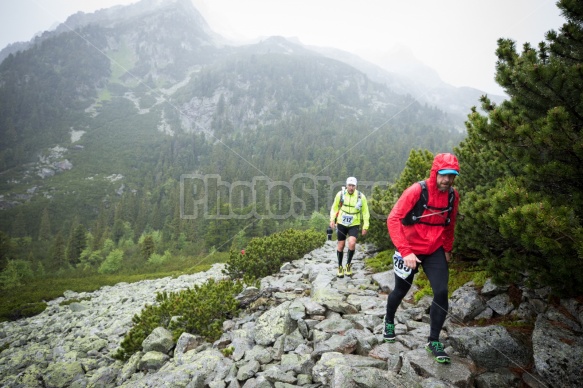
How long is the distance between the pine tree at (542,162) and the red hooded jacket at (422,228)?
469 millimetres

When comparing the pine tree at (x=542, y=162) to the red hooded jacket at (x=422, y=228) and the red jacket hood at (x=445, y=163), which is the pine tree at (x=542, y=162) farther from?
the red jacket hood at (x=445, y=163)

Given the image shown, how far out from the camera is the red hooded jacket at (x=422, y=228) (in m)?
3.71

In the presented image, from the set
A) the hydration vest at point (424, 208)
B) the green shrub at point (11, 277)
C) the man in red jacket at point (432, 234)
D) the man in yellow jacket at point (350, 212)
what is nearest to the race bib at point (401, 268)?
the man in red jacket at point (432, 234)

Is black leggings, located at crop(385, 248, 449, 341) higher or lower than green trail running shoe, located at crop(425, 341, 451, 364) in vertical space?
higher

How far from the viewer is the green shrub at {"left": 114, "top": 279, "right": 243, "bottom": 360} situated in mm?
7164

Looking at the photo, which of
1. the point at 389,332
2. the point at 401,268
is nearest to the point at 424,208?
the point at 401,268

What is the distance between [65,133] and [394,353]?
703 feet

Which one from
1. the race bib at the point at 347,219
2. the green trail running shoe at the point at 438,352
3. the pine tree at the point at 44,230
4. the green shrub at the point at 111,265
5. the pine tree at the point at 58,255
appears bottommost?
the pine tree at the point at 44,230

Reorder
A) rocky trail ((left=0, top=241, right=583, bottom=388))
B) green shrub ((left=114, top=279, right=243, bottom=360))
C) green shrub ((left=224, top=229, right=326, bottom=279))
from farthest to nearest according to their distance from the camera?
green shrub ((left=224, top=229, right=326, bottom=279)) < green shrub ((left=114, top=279, right=243, bottom=360)) < rocky trail ((left=0, top=241, right=583, bottom=388))

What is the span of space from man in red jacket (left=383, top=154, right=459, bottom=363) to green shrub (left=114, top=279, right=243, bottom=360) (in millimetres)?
4977

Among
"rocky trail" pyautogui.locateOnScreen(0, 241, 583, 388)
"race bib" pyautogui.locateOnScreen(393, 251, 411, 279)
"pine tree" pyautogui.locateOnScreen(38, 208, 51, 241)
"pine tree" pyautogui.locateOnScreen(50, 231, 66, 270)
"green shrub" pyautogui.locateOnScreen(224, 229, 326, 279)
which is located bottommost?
"pine tree" pyautogui.locateOnScreen(38, 208, 51, 241)

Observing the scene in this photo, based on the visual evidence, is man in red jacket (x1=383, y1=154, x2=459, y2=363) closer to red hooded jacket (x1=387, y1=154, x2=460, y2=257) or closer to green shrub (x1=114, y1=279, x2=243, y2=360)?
red hooded jacket (x1=387, y1=154, x2=460, y2=257)

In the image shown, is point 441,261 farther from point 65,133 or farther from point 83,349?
point 65,133

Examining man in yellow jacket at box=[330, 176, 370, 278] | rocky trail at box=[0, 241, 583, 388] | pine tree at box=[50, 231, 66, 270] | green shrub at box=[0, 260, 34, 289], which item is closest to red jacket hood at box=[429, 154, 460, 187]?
rocky trail at box=[0, 241, 583, 388]
